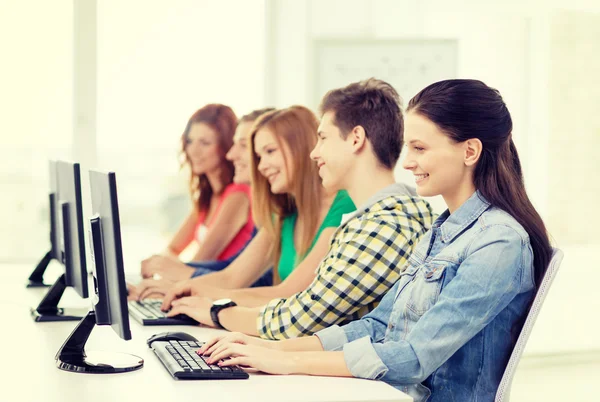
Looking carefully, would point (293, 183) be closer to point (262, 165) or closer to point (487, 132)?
point (262, 165)

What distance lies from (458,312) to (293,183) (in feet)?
3.89

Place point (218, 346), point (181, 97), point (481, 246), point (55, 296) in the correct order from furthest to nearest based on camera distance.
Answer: point (181, 97) < point (55, 296) < point (218, 346) < point (481, 246)

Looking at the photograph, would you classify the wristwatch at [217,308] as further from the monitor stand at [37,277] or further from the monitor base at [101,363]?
the monitor stand at [37,277]

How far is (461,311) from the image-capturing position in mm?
1524

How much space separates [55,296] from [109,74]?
2427mm

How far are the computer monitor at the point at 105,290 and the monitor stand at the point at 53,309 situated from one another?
60 cm

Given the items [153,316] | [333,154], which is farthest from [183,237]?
[333,154]

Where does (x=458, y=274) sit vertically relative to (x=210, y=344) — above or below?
above

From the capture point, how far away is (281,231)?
280cm

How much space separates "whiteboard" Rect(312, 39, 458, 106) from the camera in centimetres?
446

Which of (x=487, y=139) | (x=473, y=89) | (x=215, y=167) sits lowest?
(x=215, y=167)

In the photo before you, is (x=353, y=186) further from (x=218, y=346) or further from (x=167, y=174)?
(x=167, y=174)

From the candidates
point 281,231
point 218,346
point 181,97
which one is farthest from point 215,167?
point 218,346

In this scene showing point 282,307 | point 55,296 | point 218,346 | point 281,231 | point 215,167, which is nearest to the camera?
point 218,346
